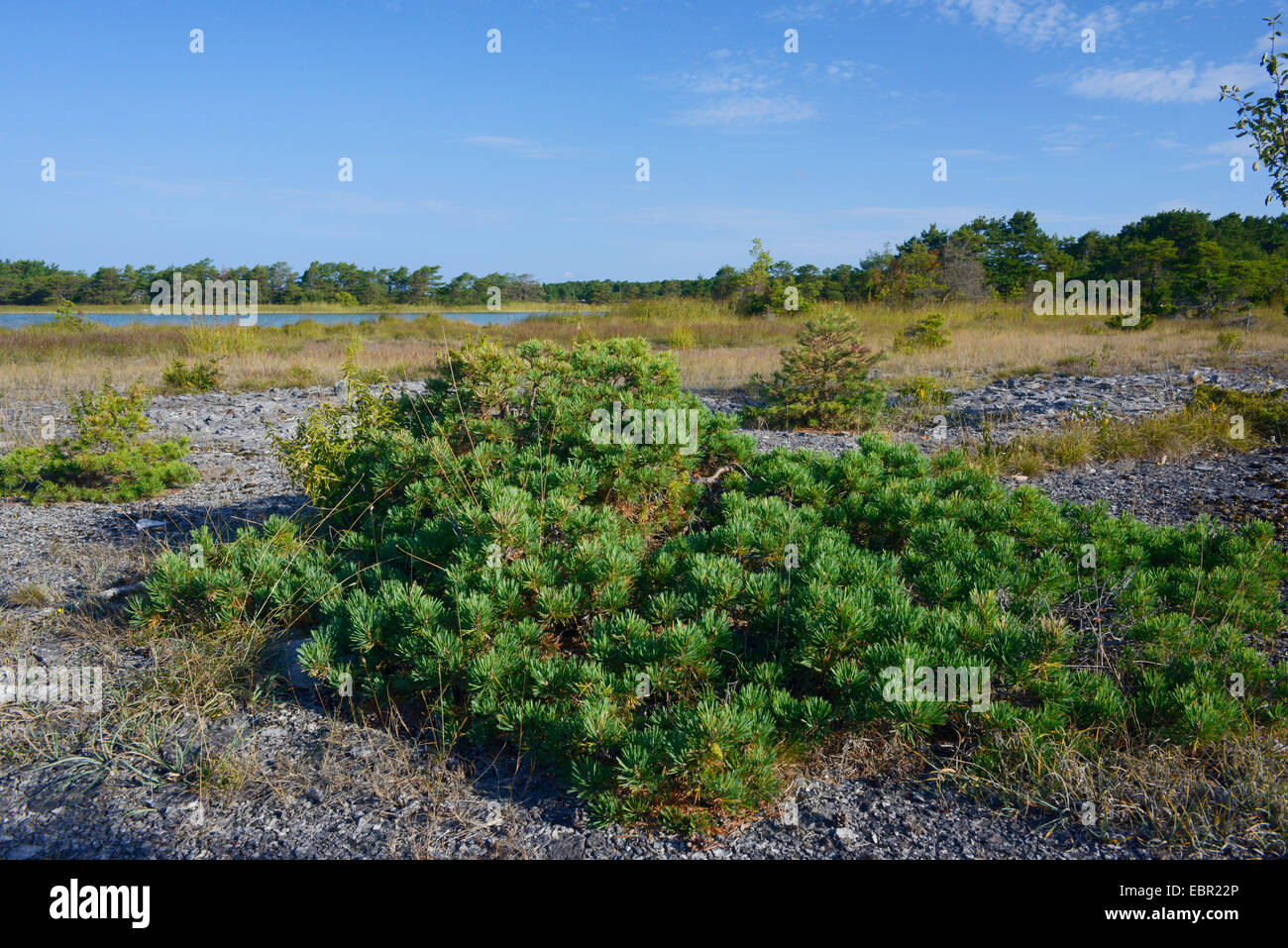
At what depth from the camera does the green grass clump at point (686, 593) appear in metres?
2.52

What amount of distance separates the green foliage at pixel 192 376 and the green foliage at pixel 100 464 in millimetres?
6144

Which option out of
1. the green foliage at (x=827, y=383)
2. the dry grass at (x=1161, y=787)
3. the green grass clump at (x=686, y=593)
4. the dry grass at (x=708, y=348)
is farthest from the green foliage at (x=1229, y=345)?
the dry grass at (x=1161, y=787)

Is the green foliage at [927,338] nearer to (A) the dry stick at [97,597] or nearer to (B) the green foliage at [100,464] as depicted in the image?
(B) the green foliage at [100,464]

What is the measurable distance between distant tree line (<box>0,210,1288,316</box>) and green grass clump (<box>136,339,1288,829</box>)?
1561 centimetres

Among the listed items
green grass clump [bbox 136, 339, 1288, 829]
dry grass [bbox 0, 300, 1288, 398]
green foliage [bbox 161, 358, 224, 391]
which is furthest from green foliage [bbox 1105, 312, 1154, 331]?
green foliage [bbox 161, 358, 224, 391]

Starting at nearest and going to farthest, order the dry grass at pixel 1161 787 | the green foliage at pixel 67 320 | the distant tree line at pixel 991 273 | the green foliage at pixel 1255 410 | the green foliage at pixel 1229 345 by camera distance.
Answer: the dry grass at pixel 1161 787 < the green foliage at pixel 1255 410 < the green foliage at pixel 1229 345 < the green foliage at pixel 67 320 < the distant tree line at pixel 991 273

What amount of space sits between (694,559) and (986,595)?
114 cm

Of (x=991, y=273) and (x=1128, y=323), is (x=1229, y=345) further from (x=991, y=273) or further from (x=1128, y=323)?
(x=991, y=273)

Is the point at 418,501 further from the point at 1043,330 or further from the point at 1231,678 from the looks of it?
the point at 1043,330

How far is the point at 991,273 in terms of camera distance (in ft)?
96.8

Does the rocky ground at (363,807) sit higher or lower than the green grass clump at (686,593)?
lower

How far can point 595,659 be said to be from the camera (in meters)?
2.80

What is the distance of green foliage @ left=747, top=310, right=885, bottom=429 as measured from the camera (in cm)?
870

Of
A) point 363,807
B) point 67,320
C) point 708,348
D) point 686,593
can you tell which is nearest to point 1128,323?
point 708,348
